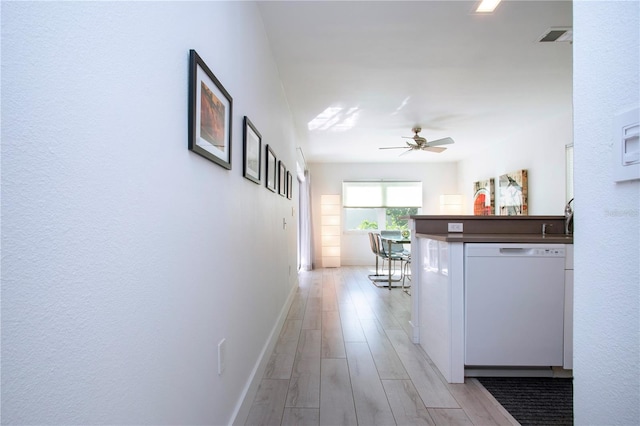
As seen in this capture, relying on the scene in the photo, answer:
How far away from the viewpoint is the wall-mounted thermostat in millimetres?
578

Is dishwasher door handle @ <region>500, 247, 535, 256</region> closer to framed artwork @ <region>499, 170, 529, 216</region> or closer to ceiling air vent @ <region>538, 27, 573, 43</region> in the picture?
ceiling air vent @ <region>538, 27, 573, 43</region>

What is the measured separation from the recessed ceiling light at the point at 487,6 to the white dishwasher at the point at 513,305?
155cm

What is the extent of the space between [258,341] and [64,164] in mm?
1937

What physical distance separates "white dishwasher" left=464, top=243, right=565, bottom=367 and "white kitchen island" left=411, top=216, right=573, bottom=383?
41 mm

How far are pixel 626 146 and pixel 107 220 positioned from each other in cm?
96

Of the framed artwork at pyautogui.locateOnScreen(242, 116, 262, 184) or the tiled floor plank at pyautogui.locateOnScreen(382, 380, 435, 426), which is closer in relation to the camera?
the tiled floor plank at pyautogui.locateOnScreen(382, 380, 435, 426)

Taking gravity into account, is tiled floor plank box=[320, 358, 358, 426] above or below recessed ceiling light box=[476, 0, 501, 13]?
below

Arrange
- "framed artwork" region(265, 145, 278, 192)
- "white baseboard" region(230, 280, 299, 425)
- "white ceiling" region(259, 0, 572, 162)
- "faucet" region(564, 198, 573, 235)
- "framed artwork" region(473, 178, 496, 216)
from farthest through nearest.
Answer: "framed artwork" region(473, 178, 496, 216)
"faucet" region(564, 198, 573, 235)
"framed artwork" region(265, 145, 278, 192)
"white ceiling" region(259, 0, 572, 162)
"white baseboard" region(230, 280, 299, 425)

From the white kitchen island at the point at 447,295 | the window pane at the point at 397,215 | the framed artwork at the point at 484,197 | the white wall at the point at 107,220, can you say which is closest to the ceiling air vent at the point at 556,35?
the white kitchen island at the point at 447,295

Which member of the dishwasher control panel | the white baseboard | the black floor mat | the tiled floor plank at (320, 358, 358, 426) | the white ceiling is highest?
the white ceiling

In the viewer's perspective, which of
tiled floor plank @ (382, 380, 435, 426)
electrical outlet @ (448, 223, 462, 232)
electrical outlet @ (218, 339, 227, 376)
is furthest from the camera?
electrical outlet @ (448, 223, 462, 232)

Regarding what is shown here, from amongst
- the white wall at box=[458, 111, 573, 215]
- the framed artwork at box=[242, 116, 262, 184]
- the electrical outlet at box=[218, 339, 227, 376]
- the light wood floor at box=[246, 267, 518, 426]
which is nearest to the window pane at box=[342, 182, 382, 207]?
the white wall at box=[458, 111, 573, 215]

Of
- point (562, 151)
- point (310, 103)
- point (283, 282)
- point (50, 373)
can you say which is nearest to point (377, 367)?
point (283, 282)

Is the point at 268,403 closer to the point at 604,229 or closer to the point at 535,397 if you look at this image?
the point at 535,397
